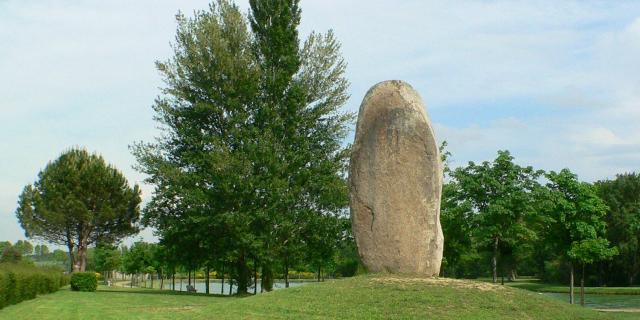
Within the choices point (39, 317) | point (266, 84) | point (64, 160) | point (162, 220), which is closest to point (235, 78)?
point (266, 84)

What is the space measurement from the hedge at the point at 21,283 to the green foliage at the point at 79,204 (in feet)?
39.5

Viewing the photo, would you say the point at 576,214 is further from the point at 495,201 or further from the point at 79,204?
the point at 79,204

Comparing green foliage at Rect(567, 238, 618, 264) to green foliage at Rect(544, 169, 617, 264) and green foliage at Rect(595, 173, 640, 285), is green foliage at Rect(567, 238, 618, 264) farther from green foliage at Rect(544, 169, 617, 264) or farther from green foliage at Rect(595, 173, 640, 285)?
green foliage at Rect(595, 173, 640, 285)

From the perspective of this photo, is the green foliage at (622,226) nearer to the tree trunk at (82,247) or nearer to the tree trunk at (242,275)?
the tree trunk at (242,275)

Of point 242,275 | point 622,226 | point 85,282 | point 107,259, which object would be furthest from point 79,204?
point 622,226

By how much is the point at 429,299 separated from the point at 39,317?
46.3 feet

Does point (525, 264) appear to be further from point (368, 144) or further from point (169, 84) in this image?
point (368, 144)

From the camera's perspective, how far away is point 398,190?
17500mm

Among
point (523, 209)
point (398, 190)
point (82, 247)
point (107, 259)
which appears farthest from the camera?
point (107, 259)

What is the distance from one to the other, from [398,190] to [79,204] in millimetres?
39525

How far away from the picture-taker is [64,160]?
52.4 meters

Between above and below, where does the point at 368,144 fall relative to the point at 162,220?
above

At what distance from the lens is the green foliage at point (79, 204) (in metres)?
50.8

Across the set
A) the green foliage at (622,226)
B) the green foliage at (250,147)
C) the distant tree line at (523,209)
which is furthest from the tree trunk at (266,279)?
the green foliage at (622,226)
